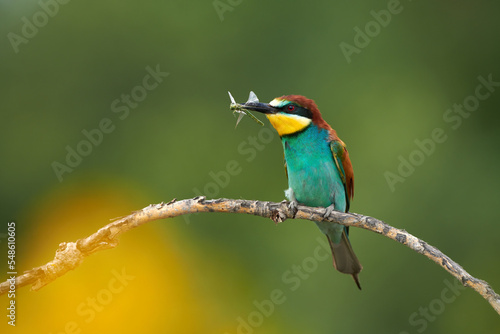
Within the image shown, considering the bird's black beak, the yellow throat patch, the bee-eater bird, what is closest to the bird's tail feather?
the bee-eater bird

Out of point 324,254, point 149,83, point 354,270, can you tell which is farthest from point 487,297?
point 149,83

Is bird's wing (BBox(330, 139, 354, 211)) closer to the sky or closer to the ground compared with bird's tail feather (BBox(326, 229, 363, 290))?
closer to the sky

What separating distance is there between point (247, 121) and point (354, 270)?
70.8 inches

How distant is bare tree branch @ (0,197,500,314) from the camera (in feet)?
5.99

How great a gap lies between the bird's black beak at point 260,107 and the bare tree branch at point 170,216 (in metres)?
0.57

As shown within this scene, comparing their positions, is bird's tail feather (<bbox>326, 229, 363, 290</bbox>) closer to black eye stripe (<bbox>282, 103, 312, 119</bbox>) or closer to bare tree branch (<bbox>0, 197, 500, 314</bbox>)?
black eye stripe (<bbox>282, 103, 312, 119</bbox>)

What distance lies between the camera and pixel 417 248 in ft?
6.19

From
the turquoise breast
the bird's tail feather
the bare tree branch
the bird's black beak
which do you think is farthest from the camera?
the bird's tail feather

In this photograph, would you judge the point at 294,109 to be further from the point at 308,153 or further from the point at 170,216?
the point at 170,216

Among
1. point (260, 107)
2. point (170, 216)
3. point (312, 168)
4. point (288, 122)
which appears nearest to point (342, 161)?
point (312, 168)

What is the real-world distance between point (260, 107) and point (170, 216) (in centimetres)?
77

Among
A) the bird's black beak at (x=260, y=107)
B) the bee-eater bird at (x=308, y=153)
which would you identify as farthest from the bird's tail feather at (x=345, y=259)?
the bird's black beak at (x=260, y=107)

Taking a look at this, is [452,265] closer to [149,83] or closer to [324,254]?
[324,254]

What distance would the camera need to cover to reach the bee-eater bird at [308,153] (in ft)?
8.48
